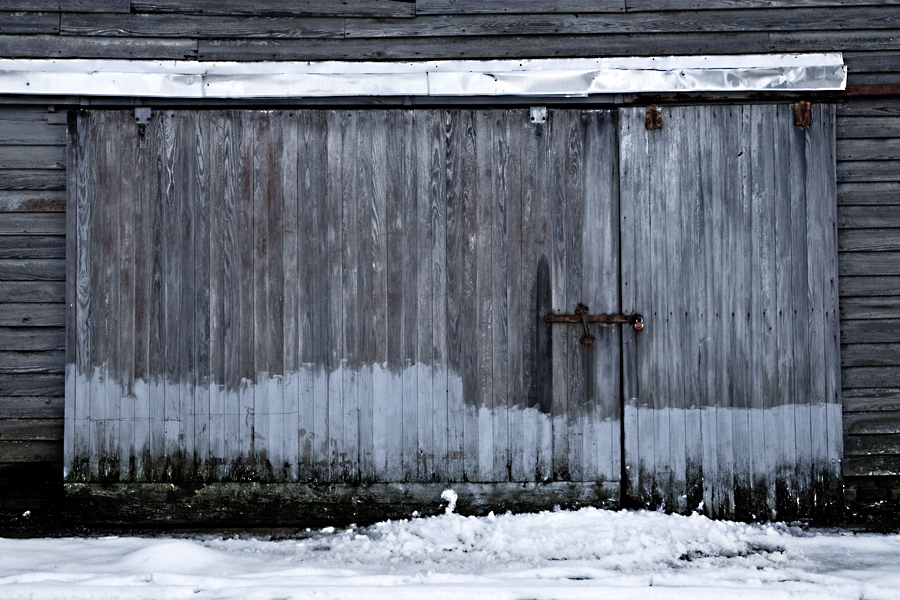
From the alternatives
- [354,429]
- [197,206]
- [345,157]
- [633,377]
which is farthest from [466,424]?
A: [197,206]

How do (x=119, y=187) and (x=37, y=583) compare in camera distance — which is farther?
(x=119, y=187)

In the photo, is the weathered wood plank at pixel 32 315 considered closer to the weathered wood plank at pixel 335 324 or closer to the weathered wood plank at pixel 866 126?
the weathered wood plank at pixel 335 324

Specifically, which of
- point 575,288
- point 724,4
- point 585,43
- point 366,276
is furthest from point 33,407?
point 724,4

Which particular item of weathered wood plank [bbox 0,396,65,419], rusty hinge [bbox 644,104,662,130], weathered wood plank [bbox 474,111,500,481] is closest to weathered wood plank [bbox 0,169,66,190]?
weathered wood plank [bbox 0,396,65,419]

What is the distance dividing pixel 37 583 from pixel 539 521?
286 cm

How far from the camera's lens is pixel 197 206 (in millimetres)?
4410

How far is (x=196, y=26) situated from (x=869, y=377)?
5.22m

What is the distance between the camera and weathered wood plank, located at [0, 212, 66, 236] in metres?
4.40

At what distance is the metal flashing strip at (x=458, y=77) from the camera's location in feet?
14.3

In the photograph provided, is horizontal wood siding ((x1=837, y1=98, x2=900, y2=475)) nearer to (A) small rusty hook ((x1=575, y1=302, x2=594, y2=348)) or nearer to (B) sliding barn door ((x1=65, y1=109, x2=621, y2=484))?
(B) sliding barn door ((x1=65, y1=109, x2=621, y2=484))

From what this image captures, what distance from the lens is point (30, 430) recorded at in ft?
14.5

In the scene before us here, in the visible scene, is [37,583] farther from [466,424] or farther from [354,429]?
[466,424]

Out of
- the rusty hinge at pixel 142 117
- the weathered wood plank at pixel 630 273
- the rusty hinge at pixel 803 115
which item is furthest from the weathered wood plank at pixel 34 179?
the rusty hinge at pixel 803 115

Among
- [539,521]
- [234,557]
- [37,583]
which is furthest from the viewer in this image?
[539,521]
